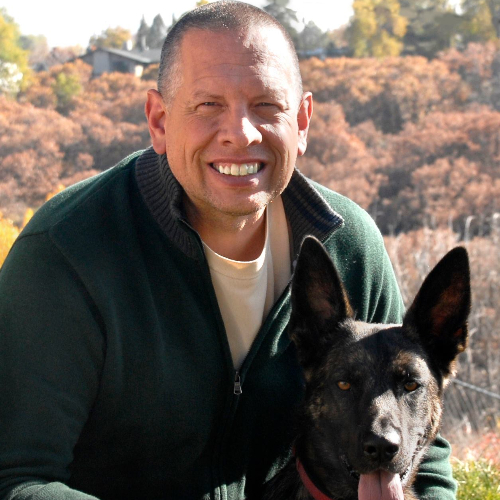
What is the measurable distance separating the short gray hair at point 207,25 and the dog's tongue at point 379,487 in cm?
167

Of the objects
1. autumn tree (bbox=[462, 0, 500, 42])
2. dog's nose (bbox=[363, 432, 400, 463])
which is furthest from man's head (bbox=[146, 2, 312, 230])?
autumn tree (bbox=[462, 0, 500, 42])

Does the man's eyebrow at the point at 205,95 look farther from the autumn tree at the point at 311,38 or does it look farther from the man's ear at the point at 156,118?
the autumn tree at the point at 311,38

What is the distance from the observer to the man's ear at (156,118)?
127 inches

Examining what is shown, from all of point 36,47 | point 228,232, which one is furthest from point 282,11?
point 228,232

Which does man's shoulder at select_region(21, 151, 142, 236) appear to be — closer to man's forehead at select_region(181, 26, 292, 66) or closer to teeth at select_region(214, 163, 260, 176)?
teeth at select_region(214, 163, 260, 176)

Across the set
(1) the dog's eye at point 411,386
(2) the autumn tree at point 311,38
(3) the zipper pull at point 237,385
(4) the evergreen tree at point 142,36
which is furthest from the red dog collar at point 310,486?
(2) the autumn tree at point 311,38

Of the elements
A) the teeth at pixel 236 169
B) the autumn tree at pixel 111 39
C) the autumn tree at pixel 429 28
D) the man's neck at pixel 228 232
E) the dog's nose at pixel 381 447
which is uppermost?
the autumn tree at pixel 429 28

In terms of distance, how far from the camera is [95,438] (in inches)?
118

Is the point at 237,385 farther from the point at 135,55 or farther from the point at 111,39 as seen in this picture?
the point at 111,39

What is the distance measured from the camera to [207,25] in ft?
10.0

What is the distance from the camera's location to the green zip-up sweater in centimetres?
265

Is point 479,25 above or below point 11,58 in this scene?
above

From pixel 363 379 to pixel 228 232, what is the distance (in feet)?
2.93

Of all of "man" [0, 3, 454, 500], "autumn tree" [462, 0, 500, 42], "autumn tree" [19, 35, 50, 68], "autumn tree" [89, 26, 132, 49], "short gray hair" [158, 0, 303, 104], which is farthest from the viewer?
"autumn tree" [462, 0, 500, 42]
